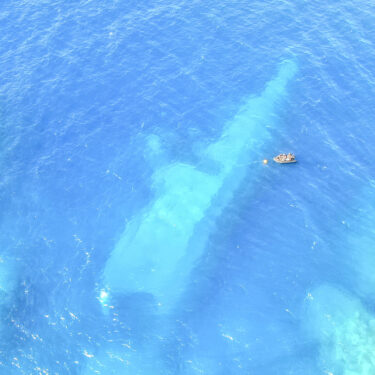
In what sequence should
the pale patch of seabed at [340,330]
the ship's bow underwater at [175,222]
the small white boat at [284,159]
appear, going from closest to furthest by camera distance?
the pale patch of seabed at [340,330], the ship's bow underwater at [175,222], the small white boat at [284,159]

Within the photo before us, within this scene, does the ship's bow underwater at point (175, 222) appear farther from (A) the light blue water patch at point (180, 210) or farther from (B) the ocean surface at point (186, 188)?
(B) the ocean surface at point (186, 188)

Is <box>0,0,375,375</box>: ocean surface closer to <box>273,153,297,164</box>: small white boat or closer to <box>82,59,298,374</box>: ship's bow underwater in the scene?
<box>82,59,298,374</box>: ship's bow underwater

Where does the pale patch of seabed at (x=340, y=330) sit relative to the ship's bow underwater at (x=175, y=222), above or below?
below

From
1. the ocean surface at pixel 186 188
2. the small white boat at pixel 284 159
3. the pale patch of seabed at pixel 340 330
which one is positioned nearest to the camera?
the pale patch of seabed at pixel 340 330

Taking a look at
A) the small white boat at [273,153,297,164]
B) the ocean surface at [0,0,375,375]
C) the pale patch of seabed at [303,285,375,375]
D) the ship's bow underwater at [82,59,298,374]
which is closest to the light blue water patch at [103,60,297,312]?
the ship's bow underwater at [82,59,298,374]

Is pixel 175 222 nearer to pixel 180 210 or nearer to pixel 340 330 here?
pixel 180 210

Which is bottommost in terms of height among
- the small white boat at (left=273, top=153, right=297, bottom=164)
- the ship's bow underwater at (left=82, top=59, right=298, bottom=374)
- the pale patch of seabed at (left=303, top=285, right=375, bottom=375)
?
the pale patch of seabed at (left=303, top=285, right=375, bottom=375)

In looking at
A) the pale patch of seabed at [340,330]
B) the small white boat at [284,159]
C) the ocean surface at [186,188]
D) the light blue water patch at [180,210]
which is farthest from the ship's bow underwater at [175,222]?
the pale patch of seabed at [340,330]

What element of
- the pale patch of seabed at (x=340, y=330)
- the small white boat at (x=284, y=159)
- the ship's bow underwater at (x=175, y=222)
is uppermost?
the small white boat at (x=284, y=159)
